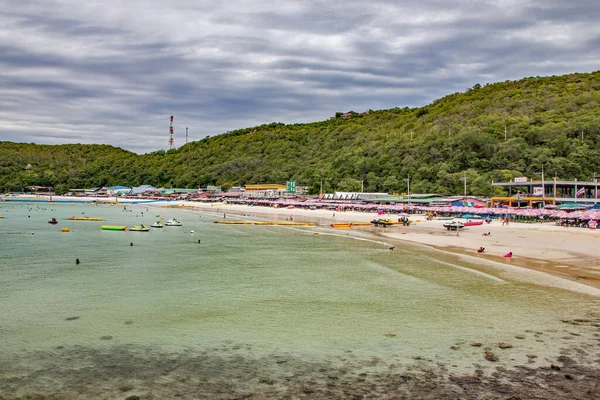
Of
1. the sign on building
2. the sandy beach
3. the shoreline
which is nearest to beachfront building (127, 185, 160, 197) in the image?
the sign on building

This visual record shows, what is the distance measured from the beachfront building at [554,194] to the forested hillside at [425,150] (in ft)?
39.5

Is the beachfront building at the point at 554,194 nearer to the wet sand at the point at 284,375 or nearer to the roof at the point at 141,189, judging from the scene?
the wet sand at the point at 284,375

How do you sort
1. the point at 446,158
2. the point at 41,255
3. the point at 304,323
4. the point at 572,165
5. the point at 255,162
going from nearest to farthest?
the point at 304,323 < the point at 41,255 < the point at 572,165 < the point at 446,158 < the point at 255,162

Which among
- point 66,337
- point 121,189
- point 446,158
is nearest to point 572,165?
point 446,158

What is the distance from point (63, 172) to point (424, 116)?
14513 centimetres

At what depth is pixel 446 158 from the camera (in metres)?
108

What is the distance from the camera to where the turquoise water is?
14.1 metres

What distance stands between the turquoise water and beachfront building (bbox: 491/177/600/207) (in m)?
46.3

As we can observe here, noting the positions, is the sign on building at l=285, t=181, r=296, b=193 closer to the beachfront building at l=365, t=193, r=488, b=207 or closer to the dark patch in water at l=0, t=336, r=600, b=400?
the beachfront building at l=365, t=193, r=488, b=207

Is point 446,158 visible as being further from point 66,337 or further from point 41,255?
point 66,337

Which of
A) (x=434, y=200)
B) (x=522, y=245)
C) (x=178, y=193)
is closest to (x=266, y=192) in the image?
(x=178, y=193)

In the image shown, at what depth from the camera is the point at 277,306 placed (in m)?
18.9

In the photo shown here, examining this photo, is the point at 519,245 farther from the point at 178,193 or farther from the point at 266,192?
the point at 178,193

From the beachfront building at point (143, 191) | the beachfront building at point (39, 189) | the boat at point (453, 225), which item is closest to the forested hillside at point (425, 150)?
the beachfront building at point (39, 189)
